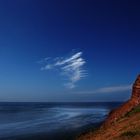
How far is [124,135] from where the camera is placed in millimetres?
21406

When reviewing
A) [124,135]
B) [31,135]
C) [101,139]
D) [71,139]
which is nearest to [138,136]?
[124,135]

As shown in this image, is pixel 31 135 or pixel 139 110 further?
pixel 31 135

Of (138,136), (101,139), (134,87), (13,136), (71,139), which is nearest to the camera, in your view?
(138,136)

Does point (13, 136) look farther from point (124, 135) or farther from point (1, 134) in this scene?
point (124, 135)

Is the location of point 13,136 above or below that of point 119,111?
below

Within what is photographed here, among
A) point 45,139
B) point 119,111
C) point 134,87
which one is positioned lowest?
point 45,139

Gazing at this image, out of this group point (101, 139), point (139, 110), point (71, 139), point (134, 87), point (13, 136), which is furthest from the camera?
point (134, 87)

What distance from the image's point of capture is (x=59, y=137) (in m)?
42.9

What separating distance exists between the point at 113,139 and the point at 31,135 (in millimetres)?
25734

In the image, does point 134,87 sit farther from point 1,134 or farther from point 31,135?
point 1,134

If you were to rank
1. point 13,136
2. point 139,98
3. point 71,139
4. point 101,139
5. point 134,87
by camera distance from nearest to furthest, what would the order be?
point 101,139
point 71,139
point 13,136
point 139,98
point 134,87

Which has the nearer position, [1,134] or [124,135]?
[124,135]

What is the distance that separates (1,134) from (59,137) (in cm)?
1026

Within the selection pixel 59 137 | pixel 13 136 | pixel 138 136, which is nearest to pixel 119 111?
pixel 59 137
